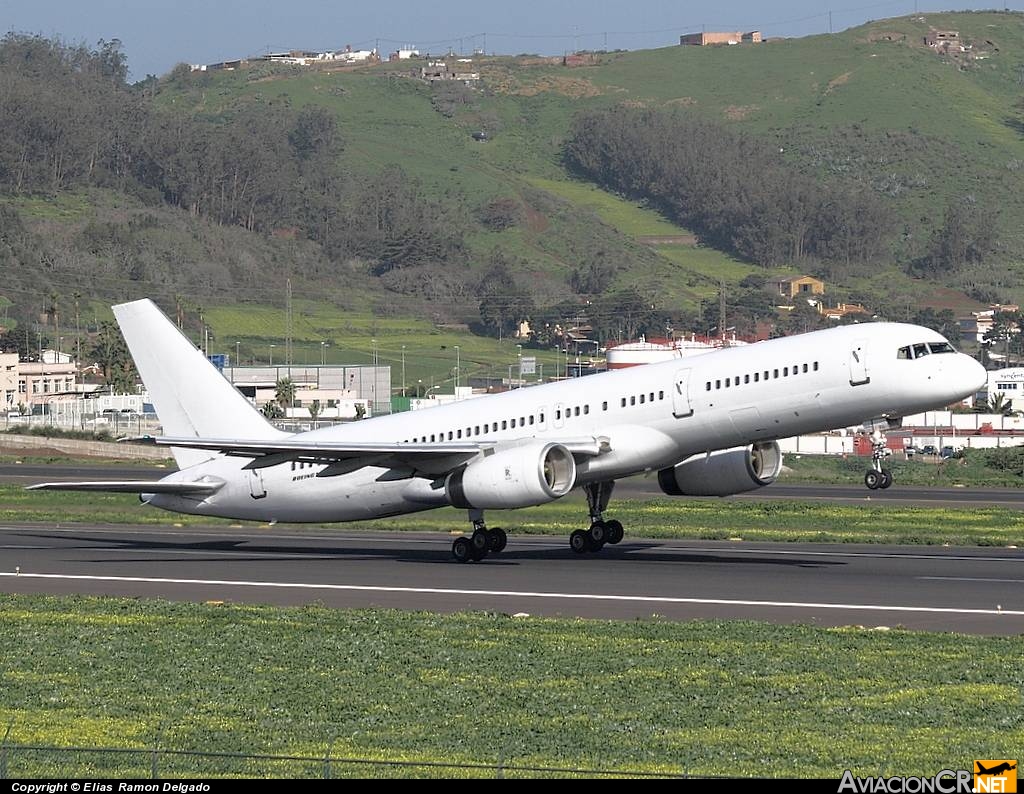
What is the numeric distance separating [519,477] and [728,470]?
704 centimetres

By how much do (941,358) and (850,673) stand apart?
693 inches

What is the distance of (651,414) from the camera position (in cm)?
4278

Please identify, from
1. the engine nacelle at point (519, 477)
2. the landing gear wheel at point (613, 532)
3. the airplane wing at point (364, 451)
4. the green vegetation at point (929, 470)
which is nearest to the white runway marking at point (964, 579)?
the airplane wing at point (364, 451)

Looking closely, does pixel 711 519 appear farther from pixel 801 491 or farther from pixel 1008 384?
pixel 1008 384

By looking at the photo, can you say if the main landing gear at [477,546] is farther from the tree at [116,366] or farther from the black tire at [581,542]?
the tree at [116,366]

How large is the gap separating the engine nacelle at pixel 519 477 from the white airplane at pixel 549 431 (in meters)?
0.04

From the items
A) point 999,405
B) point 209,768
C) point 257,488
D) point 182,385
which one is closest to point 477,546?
point 257,488

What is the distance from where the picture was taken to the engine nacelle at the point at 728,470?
149ft

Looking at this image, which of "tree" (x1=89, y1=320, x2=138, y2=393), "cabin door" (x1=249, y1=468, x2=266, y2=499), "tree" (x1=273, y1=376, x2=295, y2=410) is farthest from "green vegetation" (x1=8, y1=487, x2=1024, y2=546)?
"tree" (x1=89, y1=320, x2=138, y2=393)

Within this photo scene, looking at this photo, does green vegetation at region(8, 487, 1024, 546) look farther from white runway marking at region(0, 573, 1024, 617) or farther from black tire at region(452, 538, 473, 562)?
white runway marking at region(0, 573, 1024, 617)

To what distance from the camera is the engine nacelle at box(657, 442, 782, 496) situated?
1785 inches

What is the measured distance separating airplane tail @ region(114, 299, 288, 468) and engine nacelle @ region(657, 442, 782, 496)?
11.9 metres

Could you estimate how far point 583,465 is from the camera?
43.0 metres

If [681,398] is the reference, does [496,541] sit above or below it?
below
